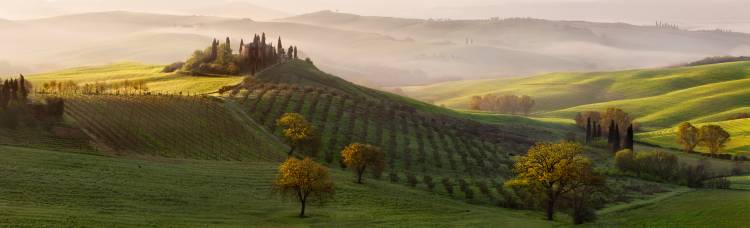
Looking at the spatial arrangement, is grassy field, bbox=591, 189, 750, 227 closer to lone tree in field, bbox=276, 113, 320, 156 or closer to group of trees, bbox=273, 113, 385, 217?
group of trees, bbox=273, 113, 385, 217

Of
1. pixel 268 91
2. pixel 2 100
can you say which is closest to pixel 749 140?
pixel 268 91

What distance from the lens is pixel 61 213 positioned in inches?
2372

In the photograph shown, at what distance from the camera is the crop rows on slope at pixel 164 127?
11156cm

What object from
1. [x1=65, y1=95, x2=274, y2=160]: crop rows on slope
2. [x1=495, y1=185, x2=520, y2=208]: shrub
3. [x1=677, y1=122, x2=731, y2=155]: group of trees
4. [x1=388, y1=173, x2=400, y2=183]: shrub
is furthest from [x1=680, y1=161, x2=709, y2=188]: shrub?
[x1=65, y1=95, x2=274, y2=160]: crop rows on slope

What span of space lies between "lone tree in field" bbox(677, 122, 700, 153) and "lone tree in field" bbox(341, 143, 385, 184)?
110m

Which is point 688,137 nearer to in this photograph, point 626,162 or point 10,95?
point 626,162

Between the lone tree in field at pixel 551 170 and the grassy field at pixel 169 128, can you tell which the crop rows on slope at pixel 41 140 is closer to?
the grassy field at pixel 169 128

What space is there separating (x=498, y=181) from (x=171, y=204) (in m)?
66.2

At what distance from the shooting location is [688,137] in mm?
182500

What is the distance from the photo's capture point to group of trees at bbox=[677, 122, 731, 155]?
175 metres

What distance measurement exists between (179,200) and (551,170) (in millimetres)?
Answer: 47929

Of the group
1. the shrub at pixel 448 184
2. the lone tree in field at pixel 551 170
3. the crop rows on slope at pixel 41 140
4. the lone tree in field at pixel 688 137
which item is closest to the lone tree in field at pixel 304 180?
the lone tree in field at pixel 551 170

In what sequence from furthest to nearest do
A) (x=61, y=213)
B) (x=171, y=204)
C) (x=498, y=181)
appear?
(x=498, y=181)
(x=171, y=204)
(x=61, y=213)

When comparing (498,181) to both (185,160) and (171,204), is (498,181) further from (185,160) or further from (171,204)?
(171,204)
